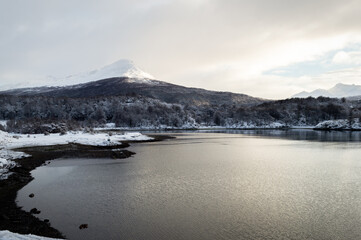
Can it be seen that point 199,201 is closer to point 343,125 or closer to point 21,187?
point 21,187

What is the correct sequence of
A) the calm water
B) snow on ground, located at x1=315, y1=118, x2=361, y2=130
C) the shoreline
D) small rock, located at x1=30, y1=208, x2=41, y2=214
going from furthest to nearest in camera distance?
snow on ground, located at x1=315, y1=118, x2=361, y2=130, small rock, located at x1=30, y1=208, x2=41, y2=214, the calm water, the shoreline

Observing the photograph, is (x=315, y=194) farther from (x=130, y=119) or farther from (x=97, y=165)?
(x=130, y=119)

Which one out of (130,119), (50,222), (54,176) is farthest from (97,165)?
(130,119)

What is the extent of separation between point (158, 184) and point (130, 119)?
157 metres

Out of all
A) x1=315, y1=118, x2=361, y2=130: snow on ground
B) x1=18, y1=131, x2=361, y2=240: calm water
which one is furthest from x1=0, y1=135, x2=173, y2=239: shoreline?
x1=315, y1=118, x2=361, y2=130: snow on ground

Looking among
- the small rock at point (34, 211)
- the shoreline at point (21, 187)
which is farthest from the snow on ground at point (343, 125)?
the small rock at point (34, 211)

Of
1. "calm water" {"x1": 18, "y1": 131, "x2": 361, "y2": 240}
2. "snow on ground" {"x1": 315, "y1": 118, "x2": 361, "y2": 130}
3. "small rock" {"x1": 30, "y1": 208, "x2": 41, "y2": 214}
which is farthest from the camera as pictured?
"snow on ground" {"x1": 315, "y1": 118, "x2": 361, "y2": 130}

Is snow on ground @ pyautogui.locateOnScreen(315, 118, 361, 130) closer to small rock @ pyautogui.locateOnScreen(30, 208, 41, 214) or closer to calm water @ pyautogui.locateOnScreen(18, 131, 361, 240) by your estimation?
calm water @ pyautogui.locateOnScreen(18, 131, 361, 240)

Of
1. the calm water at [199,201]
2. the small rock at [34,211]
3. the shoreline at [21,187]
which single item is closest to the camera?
the shoreline at [21,187]

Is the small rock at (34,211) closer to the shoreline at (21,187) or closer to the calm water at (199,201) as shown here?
the shoreline at (21,187)

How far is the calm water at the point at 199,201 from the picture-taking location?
13.3 metres

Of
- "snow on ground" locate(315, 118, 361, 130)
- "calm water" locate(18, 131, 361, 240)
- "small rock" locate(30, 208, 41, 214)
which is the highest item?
"snow on ground" locate(315, 118, 361, 130)

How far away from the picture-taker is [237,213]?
15.7 m

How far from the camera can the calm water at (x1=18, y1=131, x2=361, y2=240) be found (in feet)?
43.8
